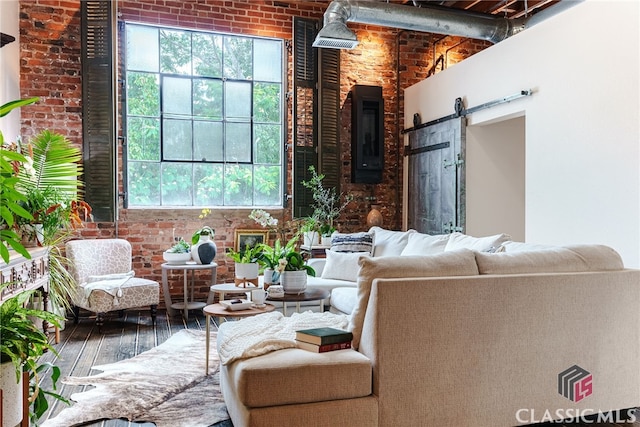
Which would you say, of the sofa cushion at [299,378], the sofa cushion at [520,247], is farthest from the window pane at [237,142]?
the sofa cushion at [299,378]

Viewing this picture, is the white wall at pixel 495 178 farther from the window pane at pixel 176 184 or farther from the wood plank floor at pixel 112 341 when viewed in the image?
the window pane at pixel 176 184

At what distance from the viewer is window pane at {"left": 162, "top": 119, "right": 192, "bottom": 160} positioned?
19.9 feet

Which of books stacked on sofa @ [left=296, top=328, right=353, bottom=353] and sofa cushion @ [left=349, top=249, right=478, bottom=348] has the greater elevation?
sofa cushion @ [left=349, top=249, right=478, bottom=348]

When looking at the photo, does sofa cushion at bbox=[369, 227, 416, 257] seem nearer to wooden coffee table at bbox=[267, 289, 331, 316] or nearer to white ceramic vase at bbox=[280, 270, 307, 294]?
wooden coffee table at bbox=[267, 289, 331, 316]

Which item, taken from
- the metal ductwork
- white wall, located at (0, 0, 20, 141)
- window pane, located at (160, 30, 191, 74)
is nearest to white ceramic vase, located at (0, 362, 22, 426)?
white wall, located at (0, 0, 20, 141)

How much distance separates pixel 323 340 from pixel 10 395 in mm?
1263

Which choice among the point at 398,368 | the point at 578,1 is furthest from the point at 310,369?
the point at 578,1

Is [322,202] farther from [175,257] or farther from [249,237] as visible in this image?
[175,257]

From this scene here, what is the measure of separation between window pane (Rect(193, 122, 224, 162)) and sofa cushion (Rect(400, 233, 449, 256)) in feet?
8.99

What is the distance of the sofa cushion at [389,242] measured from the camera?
4.89 metres

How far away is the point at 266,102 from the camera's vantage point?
645cm

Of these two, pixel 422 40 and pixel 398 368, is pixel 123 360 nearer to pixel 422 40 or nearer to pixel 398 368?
pixel 398 368

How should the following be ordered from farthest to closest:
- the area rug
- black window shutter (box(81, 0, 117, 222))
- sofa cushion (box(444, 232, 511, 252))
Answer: black window shutter (box(81, 0, 117, 222)), sofa cushion (box(444, 232, 511, 252)), the area rug

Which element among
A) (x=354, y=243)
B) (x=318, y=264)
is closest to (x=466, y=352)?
(x=354, y=243)
